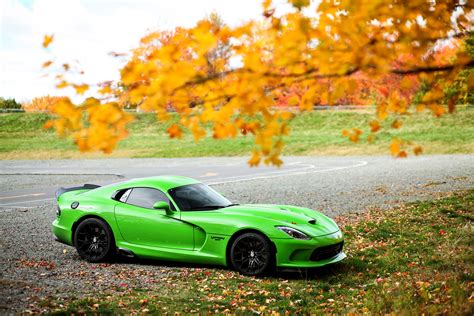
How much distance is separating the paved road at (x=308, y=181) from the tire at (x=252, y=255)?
5773 millimetres

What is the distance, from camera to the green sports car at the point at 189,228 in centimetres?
798

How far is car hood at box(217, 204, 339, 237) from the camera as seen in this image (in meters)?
8.07

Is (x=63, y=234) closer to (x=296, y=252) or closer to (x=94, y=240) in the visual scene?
(x=94, y=240)

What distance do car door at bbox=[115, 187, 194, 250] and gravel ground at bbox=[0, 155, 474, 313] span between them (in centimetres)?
43

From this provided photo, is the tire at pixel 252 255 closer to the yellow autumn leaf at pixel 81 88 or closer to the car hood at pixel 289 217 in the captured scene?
the car hood at pixel 289 217

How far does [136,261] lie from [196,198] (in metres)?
1.41

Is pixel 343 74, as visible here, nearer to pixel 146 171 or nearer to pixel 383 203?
pixel 383 203

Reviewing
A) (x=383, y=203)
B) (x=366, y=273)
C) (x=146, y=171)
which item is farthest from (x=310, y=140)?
(x=366, y=273)

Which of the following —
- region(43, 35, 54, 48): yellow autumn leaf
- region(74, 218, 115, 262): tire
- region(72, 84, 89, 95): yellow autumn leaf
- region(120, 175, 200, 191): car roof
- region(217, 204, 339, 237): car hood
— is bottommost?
region(74, 218, 115, 262): tire

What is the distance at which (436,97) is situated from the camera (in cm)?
521

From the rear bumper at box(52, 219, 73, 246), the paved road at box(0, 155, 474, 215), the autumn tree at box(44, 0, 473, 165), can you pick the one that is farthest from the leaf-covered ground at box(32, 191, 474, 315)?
the paved road at box(0, 155, 474, 215)

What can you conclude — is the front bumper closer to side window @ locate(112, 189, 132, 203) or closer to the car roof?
the car roof

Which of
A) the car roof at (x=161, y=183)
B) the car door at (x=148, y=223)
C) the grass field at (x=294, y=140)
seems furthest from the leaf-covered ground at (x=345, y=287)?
the grass field at (x=294, y=140)

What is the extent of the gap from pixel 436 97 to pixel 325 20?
1.24m
